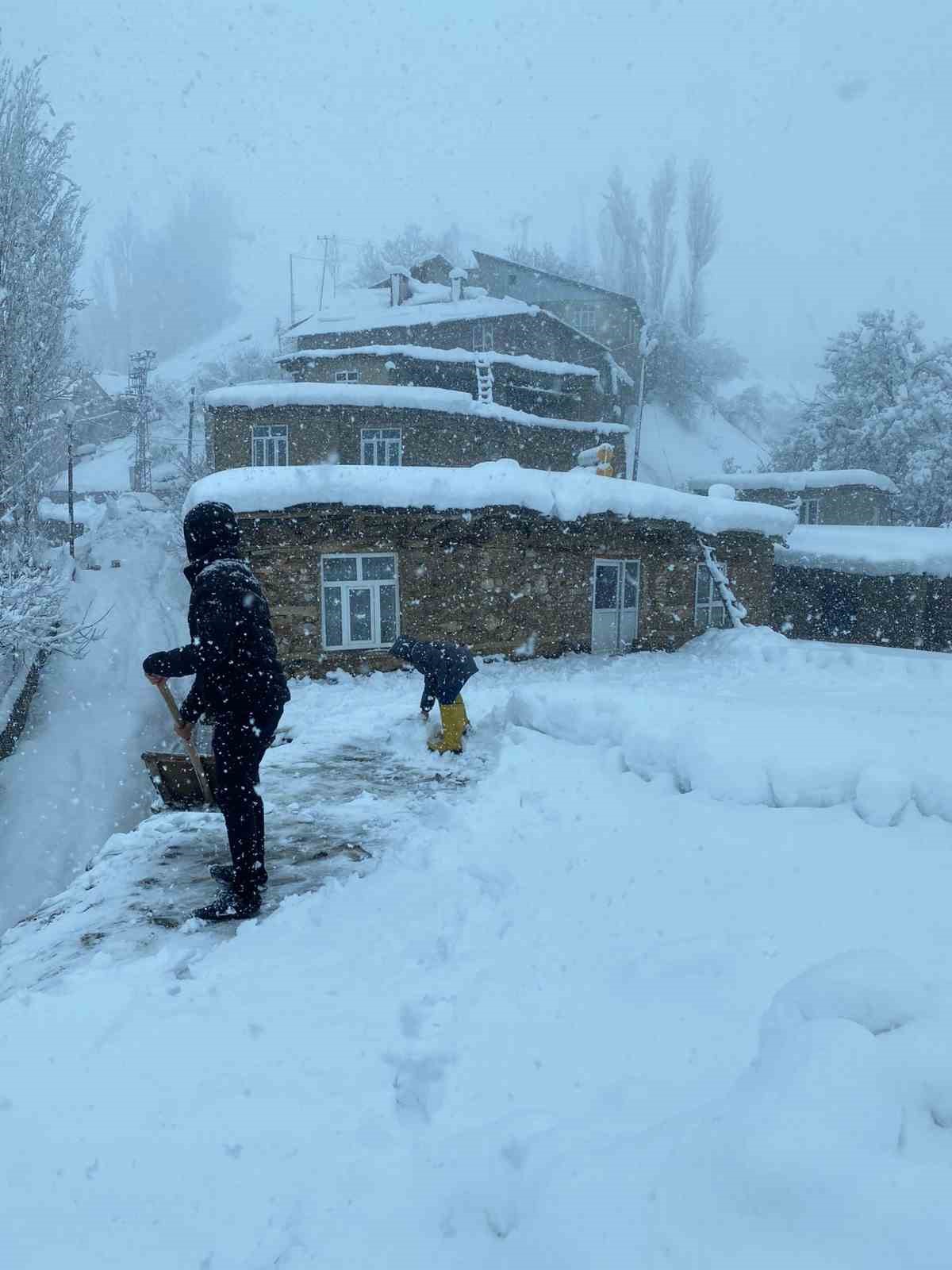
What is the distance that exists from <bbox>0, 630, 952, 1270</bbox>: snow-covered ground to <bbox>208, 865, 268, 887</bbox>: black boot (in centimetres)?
22

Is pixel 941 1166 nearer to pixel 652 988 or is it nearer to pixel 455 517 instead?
pixel 652 988

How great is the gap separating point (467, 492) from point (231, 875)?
998 centimetres

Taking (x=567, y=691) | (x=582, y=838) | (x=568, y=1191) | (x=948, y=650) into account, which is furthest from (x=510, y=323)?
(x=568, y=1191)

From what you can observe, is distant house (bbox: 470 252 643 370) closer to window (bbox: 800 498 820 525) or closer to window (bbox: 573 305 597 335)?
window (bbox: 573 305 597 335)

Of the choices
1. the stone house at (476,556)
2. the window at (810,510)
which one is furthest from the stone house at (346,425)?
the window at (810,510)

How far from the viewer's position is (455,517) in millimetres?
13461

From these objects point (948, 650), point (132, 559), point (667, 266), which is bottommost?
point (948, 650)

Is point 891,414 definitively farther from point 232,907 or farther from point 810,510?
point 232,907

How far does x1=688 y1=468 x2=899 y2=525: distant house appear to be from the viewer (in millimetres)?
26672

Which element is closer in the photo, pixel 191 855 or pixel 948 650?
pixel 191 855

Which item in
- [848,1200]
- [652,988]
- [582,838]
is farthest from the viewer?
[582,838]

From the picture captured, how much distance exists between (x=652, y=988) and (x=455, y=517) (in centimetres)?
1106

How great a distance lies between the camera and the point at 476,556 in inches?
548

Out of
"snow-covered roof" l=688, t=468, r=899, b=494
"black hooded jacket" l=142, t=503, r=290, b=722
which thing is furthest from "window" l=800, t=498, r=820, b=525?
"black hooded jacket" l=142, t=503, r=290, b=722
